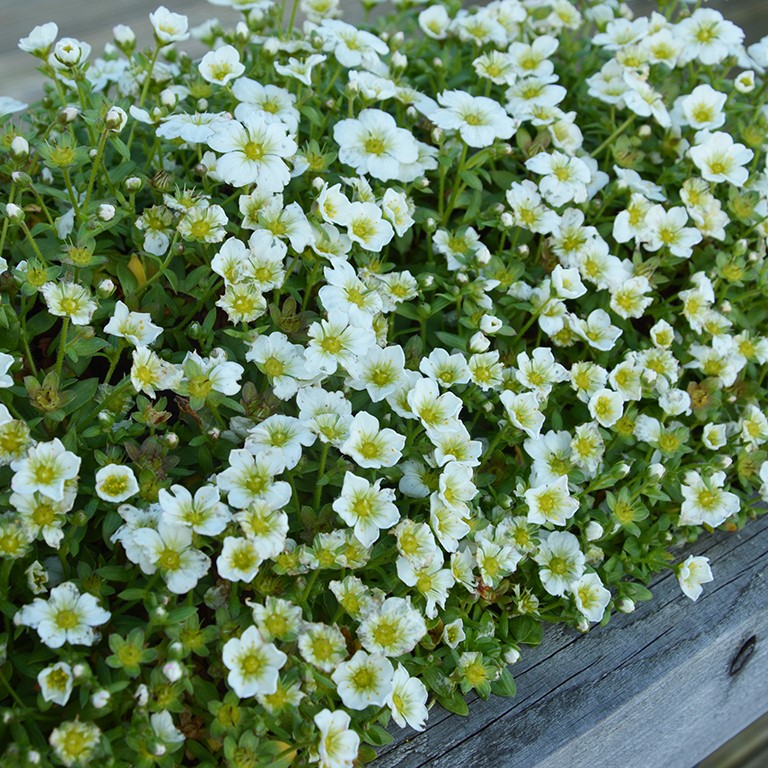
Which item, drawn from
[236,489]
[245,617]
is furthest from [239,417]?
[245,617]

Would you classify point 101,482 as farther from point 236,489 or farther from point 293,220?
point 293,220

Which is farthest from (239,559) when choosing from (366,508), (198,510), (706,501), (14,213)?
(706,501)

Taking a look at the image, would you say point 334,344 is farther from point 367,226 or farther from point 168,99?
point 168,99

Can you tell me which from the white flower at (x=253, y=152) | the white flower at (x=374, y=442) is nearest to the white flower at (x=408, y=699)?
the white flower at (x=374, y=442)

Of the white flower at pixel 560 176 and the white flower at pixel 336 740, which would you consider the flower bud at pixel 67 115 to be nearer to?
the white flower at pixel 560 176

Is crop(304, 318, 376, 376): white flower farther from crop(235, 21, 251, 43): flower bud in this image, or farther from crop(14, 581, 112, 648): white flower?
crop(235, 21, 251, 43): flower bud
